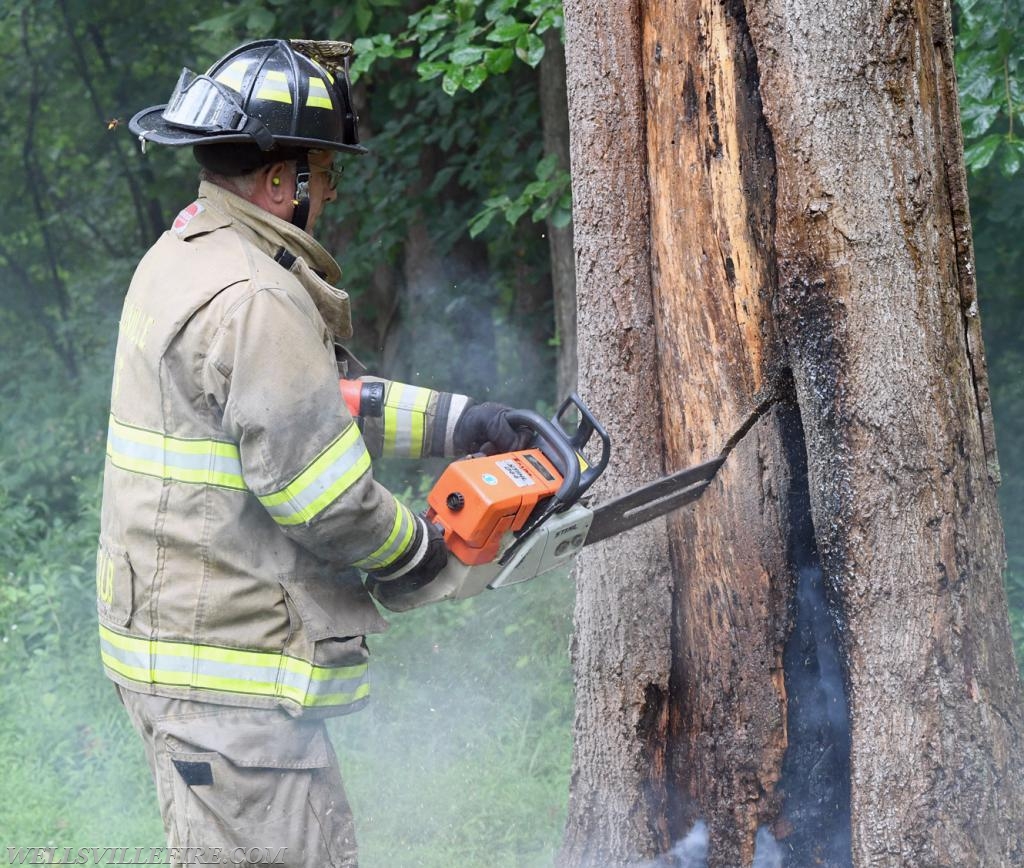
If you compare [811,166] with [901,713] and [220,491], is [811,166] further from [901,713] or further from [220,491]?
[220,491]

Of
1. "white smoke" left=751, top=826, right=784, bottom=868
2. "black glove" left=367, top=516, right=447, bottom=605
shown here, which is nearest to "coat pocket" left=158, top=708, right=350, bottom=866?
"black glove" left=367, top=516, right=447, bottom=605

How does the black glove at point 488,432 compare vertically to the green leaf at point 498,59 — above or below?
below

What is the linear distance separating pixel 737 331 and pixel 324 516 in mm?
1136

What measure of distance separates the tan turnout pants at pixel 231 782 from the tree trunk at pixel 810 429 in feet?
3.14

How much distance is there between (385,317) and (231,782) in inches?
217

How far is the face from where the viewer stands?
2.77m

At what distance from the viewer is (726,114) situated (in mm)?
2740

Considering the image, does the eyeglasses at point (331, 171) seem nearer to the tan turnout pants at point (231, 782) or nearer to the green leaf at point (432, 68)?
the tan turnout pants at point (231, 782)

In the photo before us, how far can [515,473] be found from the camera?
8.72ft

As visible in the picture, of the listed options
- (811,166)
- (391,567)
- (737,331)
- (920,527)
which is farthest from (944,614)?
(391,567)

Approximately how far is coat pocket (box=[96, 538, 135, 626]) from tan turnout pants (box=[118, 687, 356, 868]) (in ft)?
0.67

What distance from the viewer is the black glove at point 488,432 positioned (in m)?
2.89

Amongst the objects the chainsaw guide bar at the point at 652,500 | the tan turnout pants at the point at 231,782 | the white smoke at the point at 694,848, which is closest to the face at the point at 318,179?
the chainsaw guide bar at the point at 652,500

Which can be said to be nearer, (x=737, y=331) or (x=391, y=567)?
(x=391, y=567)
